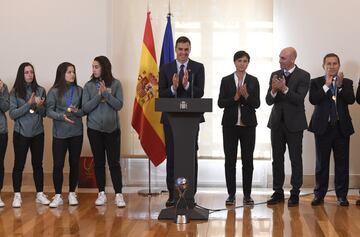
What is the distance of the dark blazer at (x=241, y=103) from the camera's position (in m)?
5.28

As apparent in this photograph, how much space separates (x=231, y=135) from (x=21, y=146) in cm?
213

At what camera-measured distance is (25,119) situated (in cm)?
534

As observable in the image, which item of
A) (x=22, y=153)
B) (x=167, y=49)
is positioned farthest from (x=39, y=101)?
(x=167, y=49)

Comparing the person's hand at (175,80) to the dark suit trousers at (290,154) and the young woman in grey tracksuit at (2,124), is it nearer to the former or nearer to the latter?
the dark suit trousers at (290,154)

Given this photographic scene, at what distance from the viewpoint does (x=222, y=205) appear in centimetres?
540

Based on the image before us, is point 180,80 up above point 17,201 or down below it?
above

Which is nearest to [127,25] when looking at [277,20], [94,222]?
[277,20]

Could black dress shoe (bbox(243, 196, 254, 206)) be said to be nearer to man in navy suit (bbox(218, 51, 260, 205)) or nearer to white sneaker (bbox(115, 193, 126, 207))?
man in navy suit (bbox(218, 51, 260, 205))

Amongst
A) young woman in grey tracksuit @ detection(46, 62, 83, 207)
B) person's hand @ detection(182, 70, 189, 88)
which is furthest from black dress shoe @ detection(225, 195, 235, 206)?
young woman in grey tracksuit @ detection(46, 62, 83, 207)

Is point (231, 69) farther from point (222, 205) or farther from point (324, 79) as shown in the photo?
point (222, 205)

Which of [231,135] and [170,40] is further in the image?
[170,40]

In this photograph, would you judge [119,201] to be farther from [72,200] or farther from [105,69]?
[105,69]

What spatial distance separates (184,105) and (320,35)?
2.77 meters

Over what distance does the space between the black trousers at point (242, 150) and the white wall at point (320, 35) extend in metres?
1.21
